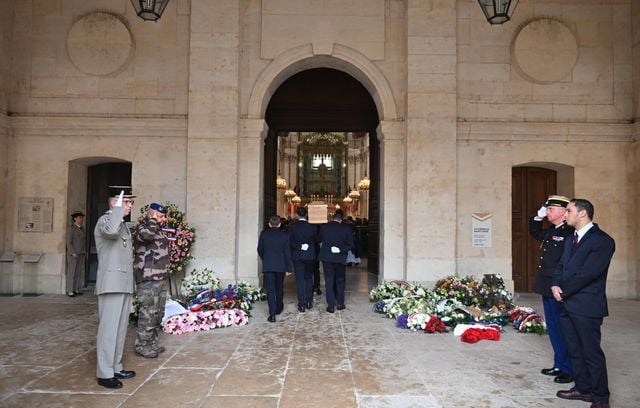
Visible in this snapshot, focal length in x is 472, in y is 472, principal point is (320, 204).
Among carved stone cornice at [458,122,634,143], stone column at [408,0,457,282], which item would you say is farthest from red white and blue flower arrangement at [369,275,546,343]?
carved stone cornice at [458,122,634,143]

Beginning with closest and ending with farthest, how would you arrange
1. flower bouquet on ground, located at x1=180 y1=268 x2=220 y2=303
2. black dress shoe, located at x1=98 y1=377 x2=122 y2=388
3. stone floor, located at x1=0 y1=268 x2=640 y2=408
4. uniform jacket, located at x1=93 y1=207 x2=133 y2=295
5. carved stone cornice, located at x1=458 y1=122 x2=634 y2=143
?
stone floor, located at x1=0 y1=268 x2=640 y2=408, black dress shoe, located at x1=98 y1=377 x2=122 y2=388, uniform jacket, located at x1=93 y1=207 x2=133 y2=295, flower bouquet on ground, located at x1=180 y1=268 x2=220 y2=303, carved stone cornice, located at x1=458 y1=122 x2=634 y2=143

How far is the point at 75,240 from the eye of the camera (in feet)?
32.5

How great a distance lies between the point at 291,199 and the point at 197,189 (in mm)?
24254

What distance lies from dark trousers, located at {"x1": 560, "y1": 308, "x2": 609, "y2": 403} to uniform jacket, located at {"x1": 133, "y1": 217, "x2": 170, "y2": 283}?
437cm

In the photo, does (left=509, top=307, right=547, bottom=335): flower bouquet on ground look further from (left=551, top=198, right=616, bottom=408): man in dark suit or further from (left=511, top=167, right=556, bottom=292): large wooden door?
(left=511, top=167, right=556, bottom=292): large wooden door

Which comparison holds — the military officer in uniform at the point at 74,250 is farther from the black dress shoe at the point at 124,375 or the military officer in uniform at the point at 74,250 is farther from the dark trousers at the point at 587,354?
the dark trousers at the point at 587,354

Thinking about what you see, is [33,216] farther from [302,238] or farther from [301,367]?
[301,367]

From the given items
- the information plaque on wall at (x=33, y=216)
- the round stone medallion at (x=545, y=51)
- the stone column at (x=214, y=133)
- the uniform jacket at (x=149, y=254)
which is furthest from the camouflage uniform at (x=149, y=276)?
the round stone medallion at (x=545, y=51)

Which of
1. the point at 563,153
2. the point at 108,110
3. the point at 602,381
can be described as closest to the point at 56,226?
the point at 108,110

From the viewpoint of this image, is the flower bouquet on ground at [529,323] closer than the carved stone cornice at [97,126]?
Yes

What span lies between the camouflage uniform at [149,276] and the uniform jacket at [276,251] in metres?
2.31

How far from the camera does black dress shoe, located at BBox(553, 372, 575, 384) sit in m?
4.78

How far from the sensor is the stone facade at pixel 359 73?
32.0 ft

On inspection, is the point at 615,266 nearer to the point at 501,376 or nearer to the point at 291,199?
the point at 501,376
